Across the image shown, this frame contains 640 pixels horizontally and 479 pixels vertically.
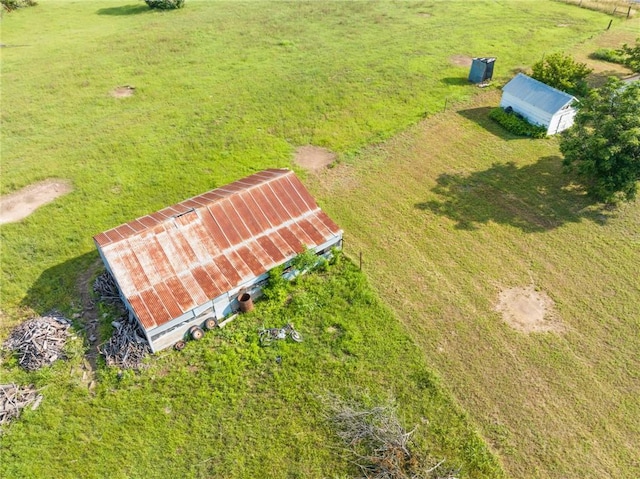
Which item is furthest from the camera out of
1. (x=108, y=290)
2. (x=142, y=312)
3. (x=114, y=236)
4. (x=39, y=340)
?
(x=108, y=290)

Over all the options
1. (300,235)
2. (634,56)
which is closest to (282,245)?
(300,235)

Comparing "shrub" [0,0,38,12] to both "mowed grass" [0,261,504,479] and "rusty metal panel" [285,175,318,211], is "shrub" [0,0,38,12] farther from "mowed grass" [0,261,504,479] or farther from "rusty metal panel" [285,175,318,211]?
"mowed grass" [0,261,504,479]

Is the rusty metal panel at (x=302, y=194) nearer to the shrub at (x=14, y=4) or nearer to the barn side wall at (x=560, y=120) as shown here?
the barn side wall at (x=560, y=120)

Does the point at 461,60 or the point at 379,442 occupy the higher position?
the point at 461,60

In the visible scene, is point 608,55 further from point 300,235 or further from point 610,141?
point 300,235

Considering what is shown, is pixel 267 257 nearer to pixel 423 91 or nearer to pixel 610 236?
pixel 610 236

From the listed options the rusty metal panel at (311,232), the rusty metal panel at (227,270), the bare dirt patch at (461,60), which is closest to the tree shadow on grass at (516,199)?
the rusty metal panel at (311,232)

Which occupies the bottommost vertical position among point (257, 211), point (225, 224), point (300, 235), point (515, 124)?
point (300, 235)
